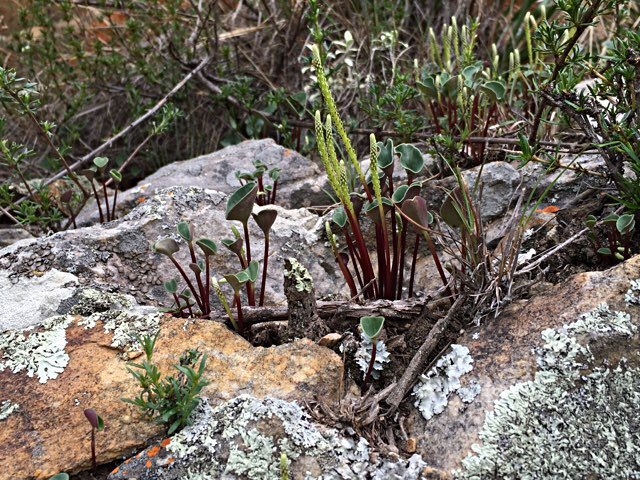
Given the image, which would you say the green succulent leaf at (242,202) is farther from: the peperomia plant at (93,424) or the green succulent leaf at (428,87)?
the green succulent leaf at (428,87)

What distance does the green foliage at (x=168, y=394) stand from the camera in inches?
67.3

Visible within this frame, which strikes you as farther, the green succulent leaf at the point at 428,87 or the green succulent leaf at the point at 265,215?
the green succulent leaf at the point at 428,87

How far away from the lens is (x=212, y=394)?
6.14 ft

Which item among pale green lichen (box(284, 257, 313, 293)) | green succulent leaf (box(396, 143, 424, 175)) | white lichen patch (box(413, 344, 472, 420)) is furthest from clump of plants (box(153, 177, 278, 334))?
white lichen patch (box(413, 344, 472, 420))

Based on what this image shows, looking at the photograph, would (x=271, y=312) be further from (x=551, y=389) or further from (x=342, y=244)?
(x=551, y=389)

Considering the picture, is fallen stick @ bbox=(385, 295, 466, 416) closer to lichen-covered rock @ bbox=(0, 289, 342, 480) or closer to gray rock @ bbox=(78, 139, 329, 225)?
lichen-covered rock @ bbox=(0, 289, 342, 480)

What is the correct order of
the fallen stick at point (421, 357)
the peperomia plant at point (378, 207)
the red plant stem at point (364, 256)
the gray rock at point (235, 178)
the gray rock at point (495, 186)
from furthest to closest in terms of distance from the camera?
1. the gray rock at point (235, 178)
2. the gray rock at point (495, 186)
3. the red plant stem at point (364, 256)
4. the peperomia plant at point (378, 207)
5. the fallen stick at point (421, 357)

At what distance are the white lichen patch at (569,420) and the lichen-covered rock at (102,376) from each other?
513mm

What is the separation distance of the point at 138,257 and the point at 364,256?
3.27ft

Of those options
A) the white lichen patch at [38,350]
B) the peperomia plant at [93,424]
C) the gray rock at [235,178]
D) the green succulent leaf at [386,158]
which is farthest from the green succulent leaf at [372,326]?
the gray rock at [235,178]

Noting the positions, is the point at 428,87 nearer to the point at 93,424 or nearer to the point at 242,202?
the point at 242,202

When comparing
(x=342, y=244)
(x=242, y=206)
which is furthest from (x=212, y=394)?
(x=342, y=244)

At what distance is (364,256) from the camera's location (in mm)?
2145

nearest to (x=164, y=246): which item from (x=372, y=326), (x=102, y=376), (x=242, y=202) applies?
(x=242, y=202)
